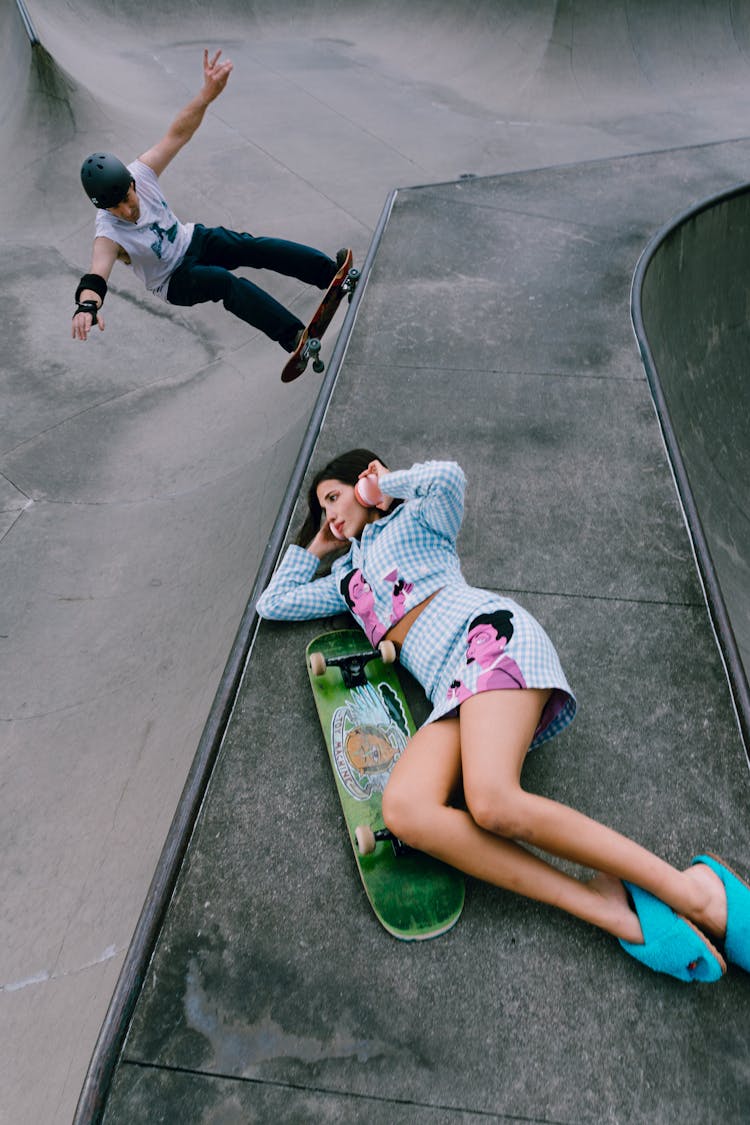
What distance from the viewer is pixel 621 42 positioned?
11.8 m

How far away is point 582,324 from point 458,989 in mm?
4477

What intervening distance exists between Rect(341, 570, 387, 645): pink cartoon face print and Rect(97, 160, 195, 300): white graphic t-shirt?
287 centimetres

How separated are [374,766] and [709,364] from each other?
5321 mm

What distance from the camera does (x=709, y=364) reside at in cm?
659

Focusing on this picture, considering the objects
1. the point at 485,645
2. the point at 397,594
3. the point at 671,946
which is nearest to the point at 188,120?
the point at 397,594

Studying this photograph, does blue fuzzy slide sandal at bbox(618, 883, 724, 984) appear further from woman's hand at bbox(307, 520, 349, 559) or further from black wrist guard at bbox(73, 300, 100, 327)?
black wrist guard at bbox(73, 300, 100, 327)

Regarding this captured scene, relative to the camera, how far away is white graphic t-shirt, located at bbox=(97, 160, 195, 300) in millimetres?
4680

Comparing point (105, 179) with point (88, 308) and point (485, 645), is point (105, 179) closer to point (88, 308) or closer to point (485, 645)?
point (88, 308)

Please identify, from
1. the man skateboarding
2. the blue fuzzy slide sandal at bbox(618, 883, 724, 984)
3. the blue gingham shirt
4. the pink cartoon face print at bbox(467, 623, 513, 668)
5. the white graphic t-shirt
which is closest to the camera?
the blue fuzzy slide sandal at bbox(618, 883, 724, 984)

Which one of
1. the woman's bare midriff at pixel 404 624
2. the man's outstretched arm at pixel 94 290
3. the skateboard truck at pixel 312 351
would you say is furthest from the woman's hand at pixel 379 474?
the skateboard truck at pixel 312 351

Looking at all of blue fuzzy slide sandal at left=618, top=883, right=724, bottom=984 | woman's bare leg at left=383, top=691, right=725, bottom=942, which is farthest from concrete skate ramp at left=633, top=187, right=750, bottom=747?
blue fuzzy slide sandal at left=618, top=883, right=724, bottom=984

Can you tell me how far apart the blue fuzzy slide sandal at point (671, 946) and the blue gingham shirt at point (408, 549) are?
1.22 metres

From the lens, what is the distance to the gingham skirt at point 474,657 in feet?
7.97

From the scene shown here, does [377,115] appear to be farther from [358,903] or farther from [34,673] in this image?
[358,903]
